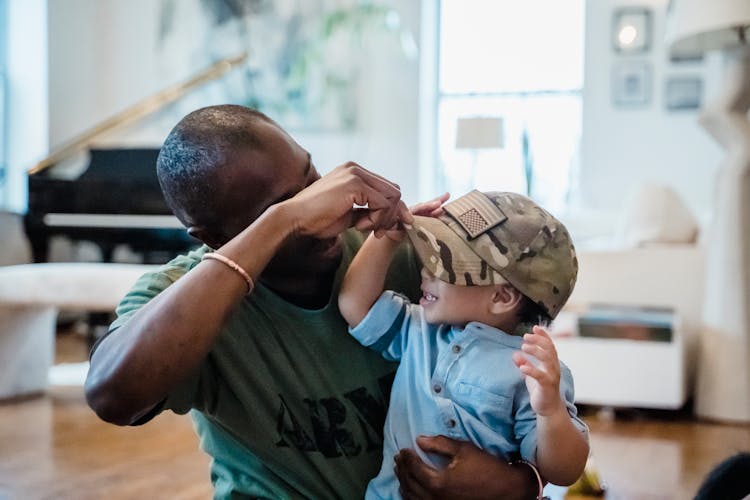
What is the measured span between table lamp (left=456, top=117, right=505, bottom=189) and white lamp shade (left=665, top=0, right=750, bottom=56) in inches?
75.5

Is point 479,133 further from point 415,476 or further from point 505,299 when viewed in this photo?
point 415,476

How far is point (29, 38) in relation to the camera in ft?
20.5

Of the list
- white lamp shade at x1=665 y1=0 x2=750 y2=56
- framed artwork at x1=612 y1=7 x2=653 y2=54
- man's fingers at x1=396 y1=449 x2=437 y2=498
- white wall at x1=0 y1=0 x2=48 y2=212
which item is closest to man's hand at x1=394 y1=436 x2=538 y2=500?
man's fingers at x1=396 y1=449 x2=437 y2=498

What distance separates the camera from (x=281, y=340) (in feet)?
3.87

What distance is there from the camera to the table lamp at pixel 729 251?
3.61 m

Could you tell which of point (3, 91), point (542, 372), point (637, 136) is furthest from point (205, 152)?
point (637, 136)

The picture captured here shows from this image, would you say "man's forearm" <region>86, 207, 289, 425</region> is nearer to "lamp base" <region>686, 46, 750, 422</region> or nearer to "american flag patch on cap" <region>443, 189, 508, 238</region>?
"american flag patch on cap" <region>443, 189, 508, 238</region>

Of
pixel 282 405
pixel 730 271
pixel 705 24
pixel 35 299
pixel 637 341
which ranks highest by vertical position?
pixel 705 24

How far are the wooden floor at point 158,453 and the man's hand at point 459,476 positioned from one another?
153cm

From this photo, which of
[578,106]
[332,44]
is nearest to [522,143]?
[578,106]

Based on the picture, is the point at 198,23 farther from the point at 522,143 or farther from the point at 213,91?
the point at 522,143

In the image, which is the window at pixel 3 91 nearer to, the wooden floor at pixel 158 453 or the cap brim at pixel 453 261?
the wooden floor at pixel 158 453

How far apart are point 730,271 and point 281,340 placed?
287 cm

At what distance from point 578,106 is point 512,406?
19.2 ft
